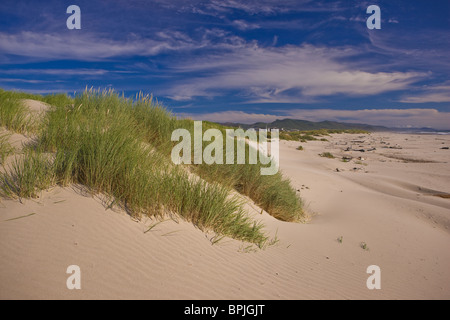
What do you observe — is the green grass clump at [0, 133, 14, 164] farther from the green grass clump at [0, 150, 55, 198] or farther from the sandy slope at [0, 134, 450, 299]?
the sandy slope at [0, 134, 450, 299]

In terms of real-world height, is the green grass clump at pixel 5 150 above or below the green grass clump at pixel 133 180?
above

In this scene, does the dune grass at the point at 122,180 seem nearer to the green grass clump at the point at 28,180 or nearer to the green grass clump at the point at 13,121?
the green grass clump at the point at 28,180

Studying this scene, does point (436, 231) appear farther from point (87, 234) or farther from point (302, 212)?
point (87, 234)

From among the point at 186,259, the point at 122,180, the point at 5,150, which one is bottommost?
the point at 186,259

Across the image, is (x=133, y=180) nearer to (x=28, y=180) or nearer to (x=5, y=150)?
(x=28, y=180)

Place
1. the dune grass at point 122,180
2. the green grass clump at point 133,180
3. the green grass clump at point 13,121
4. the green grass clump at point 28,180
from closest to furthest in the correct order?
1. the green grass clump at point 28,180
2. the dune grass at point 122,180
3. the green grass clump at point 133,180
4. the green grass clump at point 13,121

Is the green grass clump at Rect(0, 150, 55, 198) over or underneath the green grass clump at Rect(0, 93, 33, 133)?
underneath

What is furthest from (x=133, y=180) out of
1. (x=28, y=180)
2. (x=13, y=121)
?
(x=13, y=121)

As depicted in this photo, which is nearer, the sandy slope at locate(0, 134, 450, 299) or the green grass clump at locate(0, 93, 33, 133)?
the sandy slope at locate(0, 134, 450, 299)

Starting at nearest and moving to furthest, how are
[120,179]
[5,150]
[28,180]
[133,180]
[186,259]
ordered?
[186,259] → [28,180] → [133,180] → [120,179] → [5,150]

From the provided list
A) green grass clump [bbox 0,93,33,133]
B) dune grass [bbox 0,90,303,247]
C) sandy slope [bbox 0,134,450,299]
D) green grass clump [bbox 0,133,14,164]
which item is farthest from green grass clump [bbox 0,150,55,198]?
green grass clump [bbox 0,93,33,133]

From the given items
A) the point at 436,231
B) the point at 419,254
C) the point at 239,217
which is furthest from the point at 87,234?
the point at 436,231

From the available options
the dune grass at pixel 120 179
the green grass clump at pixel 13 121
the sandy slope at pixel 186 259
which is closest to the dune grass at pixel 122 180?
the dune grass at pixel 120 179
